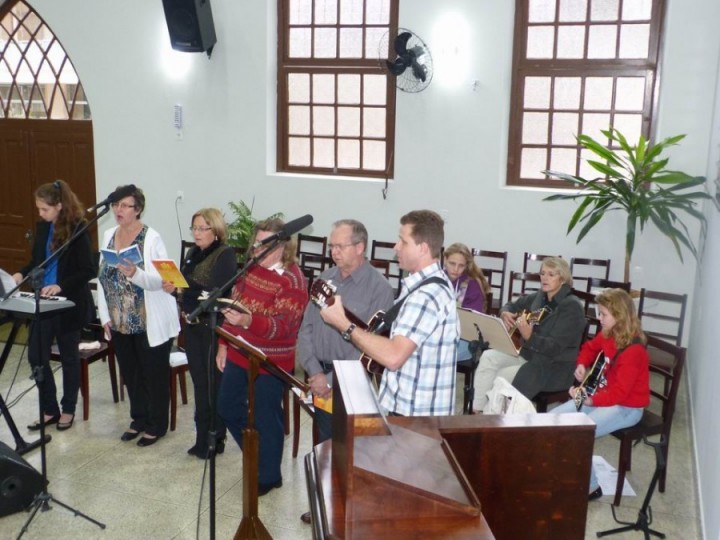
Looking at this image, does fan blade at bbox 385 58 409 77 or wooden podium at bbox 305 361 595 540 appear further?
fan blade at bbox 385 58 409 77

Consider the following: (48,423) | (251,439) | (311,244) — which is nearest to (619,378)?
(251,439)

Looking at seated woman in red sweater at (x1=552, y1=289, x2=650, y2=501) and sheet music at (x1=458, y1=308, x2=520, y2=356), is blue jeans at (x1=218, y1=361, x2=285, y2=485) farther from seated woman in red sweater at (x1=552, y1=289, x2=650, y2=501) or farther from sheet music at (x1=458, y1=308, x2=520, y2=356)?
seated woman in red sweater at (x1=552, y1=289, x2=650, y2=501)

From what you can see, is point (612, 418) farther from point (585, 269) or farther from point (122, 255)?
point (585, 269)

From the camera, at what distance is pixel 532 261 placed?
697 cm

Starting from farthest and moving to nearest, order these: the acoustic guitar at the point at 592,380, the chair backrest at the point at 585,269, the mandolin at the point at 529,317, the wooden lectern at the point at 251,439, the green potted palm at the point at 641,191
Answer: the chair backrest at the point at 585,269 → the green potted palm at the point at 641,191 → the mandolin at the point at 529,317 → the acoustic guitar at the point at 592,380 → the wooden lectern at the point at 251,439

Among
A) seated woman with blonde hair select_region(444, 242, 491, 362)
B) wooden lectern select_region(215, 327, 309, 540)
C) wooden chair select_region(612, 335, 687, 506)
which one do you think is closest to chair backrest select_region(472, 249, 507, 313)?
seated woman with blonde hair select_region(444, 242, 491, 362)

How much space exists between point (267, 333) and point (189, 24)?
497 cm

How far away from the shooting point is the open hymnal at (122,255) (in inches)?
159

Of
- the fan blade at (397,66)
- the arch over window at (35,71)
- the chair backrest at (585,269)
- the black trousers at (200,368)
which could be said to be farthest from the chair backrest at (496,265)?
the arch over window at (35,71)

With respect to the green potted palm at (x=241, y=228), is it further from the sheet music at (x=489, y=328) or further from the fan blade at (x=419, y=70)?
the sheet music at (x=489, y=328)

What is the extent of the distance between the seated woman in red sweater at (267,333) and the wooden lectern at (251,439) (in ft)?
1.44

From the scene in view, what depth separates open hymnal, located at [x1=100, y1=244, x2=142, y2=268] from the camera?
4039 millimetres

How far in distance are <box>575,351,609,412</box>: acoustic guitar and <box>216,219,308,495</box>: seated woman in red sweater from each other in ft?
4.98

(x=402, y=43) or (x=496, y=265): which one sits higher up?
(x=402, y=43)
